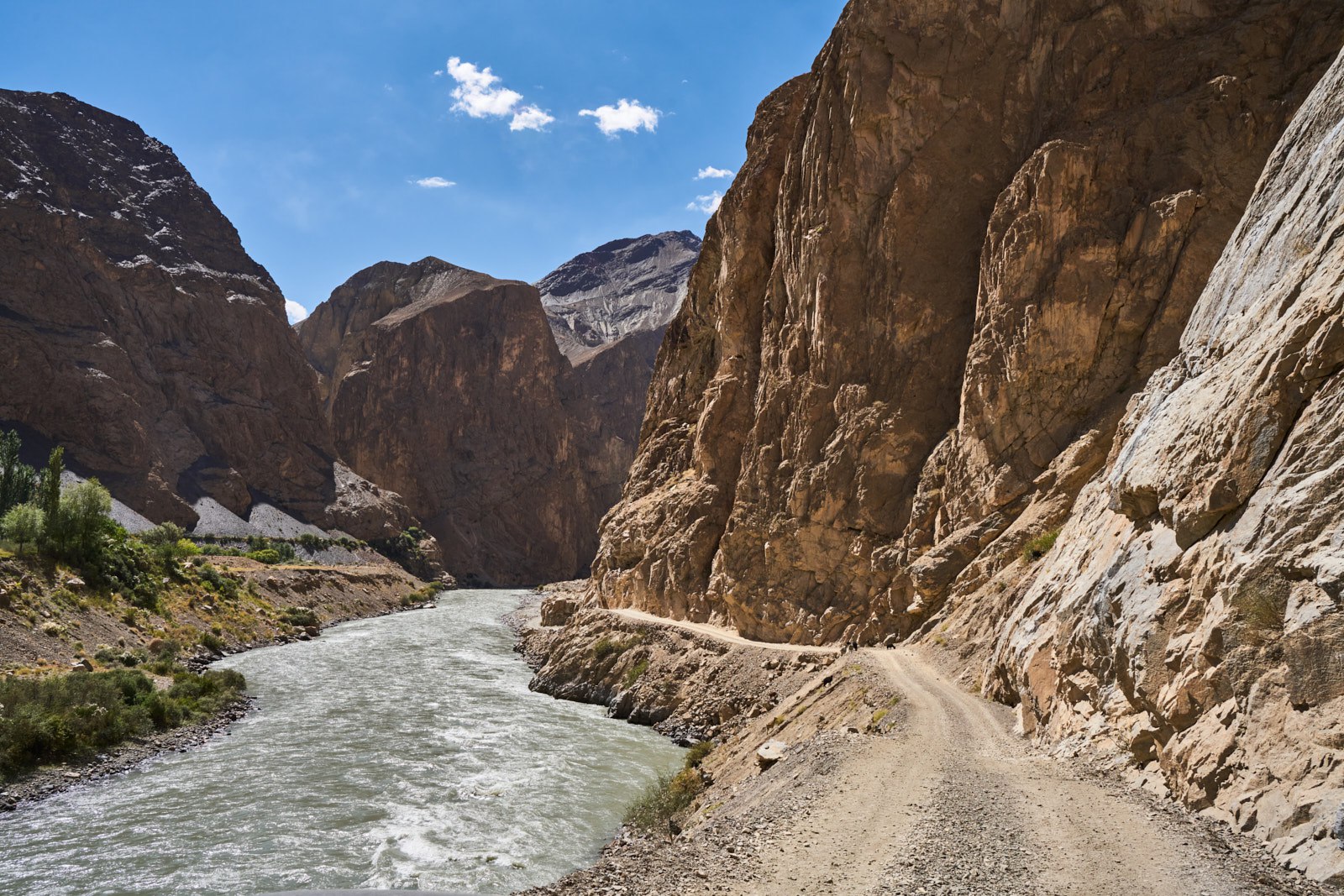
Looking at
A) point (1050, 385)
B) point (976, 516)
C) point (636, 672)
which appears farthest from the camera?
point (636, 672)

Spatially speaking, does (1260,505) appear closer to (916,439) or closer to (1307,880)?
(1307,880)

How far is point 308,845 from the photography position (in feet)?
61.4

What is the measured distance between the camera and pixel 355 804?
2169 centimetres

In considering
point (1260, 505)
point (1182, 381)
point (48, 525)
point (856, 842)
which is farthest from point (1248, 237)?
point (48, 525)

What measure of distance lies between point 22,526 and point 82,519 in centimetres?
290

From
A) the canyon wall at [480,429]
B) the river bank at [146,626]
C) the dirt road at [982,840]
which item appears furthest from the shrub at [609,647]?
the canyon wall at [480,429]

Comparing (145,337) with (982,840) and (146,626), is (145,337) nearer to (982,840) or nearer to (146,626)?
(146,626)

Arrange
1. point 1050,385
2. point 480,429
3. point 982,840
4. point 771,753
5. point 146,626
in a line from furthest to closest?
point 480,429
point 146,626
point 1050,385
point 771,753
point 982,840

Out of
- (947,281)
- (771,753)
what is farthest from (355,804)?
(947,281)

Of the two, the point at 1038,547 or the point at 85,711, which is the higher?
the point at 1038,547

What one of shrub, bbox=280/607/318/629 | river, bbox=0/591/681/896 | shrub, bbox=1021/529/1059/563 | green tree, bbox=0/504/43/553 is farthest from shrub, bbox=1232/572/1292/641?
shrub, bbox=280/607/318/629

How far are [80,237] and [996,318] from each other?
129m

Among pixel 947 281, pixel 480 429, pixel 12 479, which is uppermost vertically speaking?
pixel 480 429

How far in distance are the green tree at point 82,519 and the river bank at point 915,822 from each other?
39.1 metres
